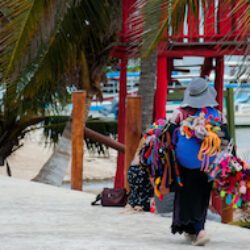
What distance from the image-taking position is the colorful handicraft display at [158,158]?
5027 millimetres

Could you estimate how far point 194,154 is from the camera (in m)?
4.94

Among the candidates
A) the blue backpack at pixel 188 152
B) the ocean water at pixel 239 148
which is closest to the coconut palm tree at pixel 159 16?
the blue backpack at pixel 188 152

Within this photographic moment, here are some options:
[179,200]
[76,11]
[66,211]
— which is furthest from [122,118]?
[179,200]

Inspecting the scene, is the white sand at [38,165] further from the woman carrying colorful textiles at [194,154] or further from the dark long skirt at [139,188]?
the woman carrying colorful textiles at [194,154]

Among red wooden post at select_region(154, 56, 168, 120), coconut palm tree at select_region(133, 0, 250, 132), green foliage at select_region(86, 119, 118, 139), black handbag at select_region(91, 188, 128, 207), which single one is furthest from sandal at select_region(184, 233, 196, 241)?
green foliage at select_region(86, 119, 118, 139)

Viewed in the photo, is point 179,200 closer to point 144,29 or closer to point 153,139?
point 153,139

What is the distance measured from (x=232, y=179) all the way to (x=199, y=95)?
2.52 feet

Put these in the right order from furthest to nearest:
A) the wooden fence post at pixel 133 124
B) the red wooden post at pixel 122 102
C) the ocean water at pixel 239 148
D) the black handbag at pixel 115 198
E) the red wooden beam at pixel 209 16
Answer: the ocean water at pixel 239 148
the red wooden post at pixel 122 102
the wooden fence post at pixel 133 124
the black handbag at pixel 115 198
the red wooden beam at pixel 209 16

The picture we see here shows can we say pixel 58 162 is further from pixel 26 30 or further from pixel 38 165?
pixel 38 165

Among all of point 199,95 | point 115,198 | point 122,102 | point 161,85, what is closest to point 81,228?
point 115,198

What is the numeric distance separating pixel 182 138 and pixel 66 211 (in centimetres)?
239

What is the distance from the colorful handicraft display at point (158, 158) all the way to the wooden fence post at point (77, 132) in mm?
3849

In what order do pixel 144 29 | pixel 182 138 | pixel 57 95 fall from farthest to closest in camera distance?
1. pixel 57 95
2. pixel 144 29
3. pixel 182 138

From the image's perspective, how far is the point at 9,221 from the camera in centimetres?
605
